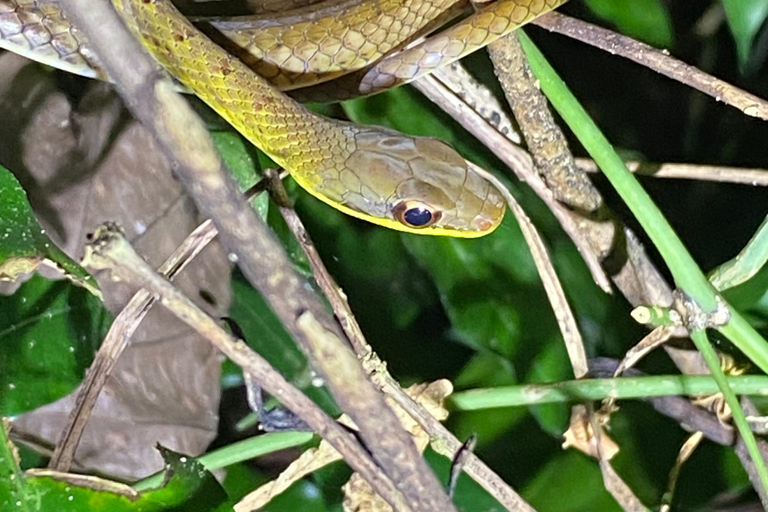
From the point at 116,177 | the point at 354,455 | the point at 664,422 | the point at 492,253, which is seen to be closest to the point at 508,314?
the point at 492,253

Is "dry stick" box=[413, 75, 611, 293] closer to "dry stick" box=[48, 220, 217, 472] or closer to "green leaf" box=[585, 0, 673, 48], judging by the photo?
"green leaf" box=[585, 0, 673, 48]

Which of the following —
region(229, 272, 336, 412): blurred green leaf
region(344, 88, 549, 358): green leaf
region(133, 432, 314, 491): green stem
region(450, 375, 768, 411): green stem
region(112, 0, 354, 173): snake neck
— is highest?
region(112, 0, 354, 173): snake neck

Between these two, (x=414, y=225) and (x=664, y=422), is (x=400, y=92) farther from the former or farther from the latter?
(x=664, y=422)

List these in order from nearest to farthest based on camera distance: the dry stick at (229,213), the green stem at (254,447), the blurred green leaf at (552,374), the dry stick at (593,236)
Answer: the dry stick at (229,213) → the green stem at (254,447) → the dry stick at (593,236) → the blurred green leaf at (552,374)

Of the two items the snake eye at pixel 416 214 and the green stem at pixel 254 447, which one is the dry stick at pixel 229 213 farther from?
the snake eye at pixel 416 214

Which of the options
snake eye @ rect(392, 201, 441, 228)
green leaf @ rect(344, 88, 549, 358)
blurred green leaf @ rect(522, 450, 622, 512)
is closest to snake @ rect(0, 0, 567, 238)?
snake eye @ rect(392, 201, 441, 228)

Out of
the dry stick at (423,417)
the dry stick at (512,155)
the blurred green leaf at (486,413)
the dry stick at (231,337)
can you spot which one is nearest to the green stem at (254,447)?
the dry stick at (423,417)
